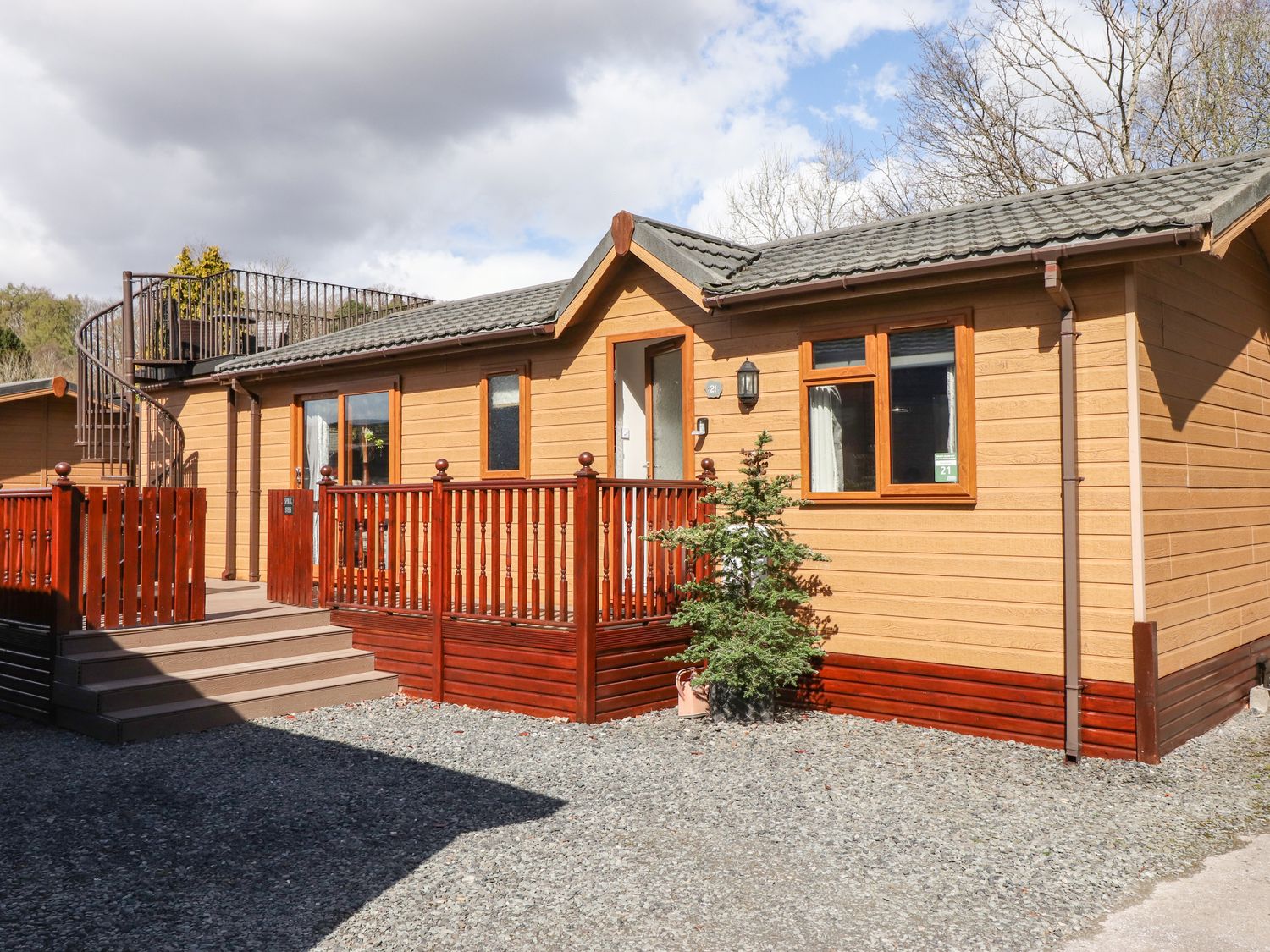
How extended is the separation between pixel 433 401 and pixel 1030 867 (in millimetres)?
7032

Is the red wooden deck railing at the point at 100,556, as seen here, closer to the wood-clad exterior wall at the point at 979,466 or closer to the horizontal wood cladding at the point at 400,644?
the horizontal wood cladding at the point at 400,644

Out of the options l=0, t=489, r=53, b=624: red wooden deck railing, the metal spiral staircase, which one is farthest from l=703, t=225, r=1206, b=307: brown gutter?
the metal spiral staircase

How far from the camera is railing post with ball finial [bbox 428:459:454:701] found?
285 inches

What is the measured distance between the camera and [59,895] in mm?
3596

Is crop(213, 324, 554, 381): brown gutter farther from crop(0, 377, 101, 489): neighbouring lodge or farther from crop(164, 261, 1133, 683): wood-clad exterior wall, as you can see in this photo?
crop(0, 377, 101, 489): neighbouring lodge

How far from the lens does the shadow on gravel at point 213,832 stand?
3385 millimetres

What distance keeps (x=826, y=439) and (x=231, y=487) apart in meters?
7.75

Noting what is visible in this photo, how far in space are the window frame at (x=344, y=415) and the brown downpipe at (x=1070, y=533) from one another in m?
6.19

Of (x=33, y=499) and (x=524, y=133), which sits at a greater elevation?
(x=524, y=133)

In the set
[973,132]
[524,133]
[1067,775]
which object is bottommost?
[1067,775]

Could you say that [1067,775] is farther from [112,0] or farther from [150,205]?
[150,205]

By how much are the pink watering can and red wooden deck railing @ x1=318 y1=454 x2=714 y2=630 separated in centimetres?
54

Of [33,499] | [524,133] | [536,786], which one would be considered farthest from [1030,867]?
[524,133]

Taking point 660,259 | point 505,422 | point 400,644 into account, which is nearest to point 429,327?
point 505,422
